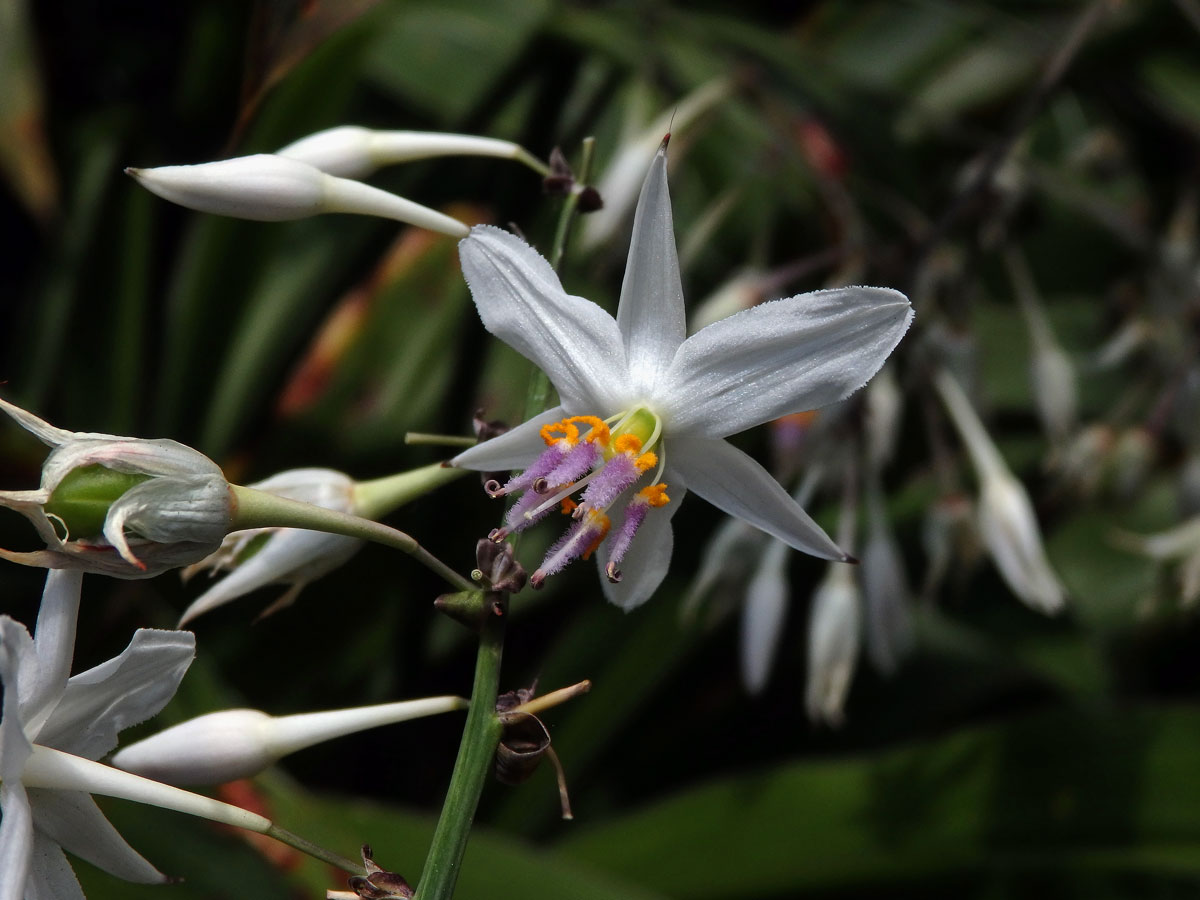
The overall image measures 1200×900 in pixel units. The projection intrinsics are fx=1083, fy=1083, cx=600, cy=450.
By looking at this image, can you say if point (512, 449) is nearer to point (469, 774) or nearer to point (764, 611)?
point (469, 774)

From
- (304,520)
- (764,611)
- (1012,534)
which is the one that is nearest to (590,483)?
(304,520)

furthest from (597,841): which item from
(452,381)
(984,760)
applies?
(452,381)

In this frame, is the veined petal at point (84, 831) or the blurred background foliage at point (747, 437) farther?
the blurred background foliage at point (747, 437)

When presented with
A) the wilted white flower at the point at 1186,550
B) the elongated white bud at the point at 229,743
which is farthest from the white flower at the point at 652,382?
the wilted white flower at the point at 1186,550

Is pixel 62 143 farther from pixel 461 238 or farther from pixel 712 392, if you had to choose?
pixel 712 392

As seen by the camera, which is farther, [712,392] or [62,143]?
[62,143]

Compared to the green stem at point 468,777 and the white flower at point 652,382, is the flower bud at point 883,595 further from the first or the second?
the green stem at point 468,777
